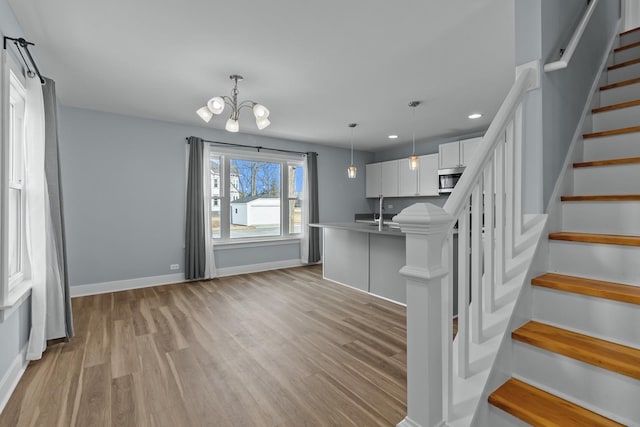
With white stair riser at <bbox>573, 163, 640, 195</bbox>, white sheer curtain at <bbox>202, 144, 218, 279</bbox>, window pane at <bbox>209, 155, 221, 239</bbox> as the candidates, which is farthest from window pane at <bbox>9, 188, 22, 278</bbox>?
white stair riser at <bbox>573, 163, 640, 195</bbox>

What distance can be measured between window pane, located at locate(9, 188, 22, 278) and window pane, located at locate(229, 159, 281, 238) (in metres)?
3.07

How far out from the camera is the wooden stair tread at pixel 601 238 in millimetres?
1301

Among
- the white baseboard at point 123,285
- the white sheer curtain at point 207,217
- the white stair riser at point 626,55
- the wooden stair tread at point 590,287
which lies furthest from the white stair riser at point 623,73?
the white baseboard at point 123,285

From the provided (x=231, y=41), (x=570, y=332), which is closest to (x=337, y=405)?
(x=570, y=332)

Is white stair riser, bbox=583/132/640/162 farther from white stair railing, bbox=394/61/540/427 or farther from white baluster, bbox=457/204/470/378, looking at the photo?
white baluster, bbox=457/204/470/378

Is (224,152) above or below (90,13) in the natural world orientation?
below

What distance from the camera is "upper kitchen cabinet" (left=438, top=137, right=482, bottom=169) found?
5.11 metres

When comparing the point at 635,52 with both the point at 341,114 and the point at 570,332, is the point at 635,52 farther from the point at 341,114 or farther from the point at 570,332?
the point at 341,114

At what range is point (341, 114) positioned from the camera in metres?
4.34

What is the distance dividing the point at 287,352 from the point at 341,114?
3225 mm

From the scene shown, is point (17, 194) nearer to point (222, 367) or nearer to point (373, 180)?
point (222, 367)

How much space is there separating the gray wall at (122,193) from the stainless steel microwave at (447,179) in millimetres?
3867

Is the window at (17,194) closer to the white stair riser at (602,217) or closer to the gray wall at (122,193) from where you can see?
the gray wall at (122,193)

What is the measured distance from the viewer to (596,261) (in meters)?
1.40
